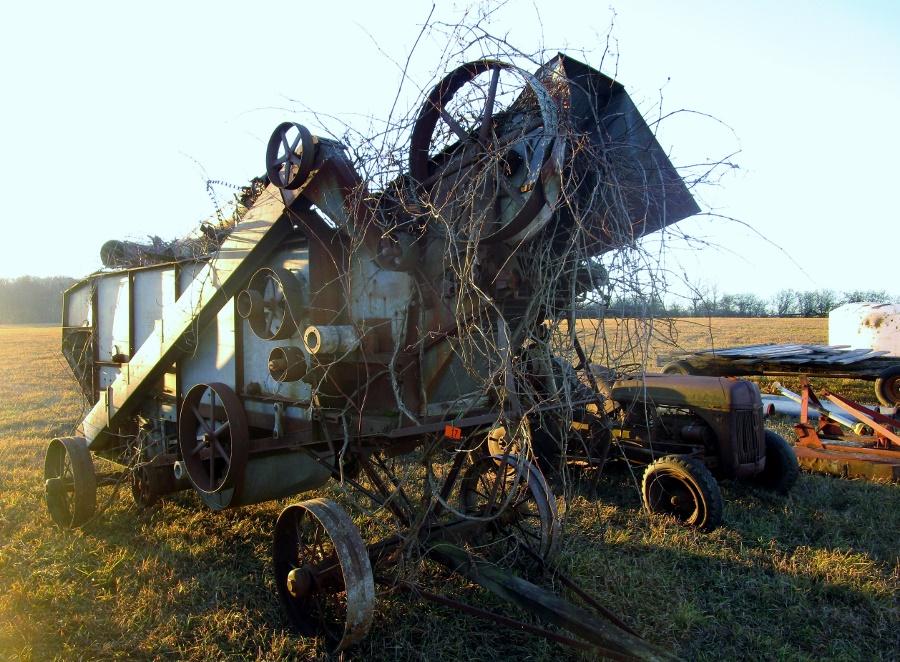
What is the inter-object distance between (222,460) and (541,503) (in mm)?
2395

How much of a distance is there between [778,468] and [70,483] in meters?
7.31

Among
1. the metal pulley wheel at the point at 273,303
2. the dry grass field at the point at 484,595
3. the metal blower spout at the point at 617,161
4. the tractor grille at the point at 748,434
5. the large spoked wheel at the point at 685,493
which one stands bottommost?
the dry grass field at the point at 484,595

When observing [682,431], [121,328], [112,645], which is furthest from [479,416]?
[121,328]

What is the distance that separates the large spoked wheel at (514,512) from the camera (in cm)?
438

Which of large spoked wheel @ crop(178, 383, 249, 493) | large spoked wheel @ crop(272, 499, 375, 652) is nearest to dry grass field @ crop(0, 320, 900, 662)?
large spoked wheel @ crop(272, 499, 375, 652)

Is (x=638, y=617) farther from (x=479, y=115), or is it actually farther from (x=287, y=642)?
(x=479, y=115)

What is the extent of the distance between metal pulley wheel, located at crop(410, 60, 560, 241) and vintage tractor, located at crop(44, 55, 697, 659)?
0.04ft

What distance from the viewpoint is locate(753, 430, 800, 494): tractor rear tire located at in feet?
21.9

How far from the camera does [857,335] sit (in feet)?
58.6

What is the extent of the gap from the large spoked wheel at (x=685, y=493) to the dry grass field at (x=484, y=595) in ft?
0.65

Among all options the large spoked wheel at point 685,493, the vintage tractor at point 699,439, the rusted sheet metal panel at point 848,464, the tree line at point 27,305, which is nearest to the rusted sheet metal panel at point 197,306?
the vintage tractor at point 699,439

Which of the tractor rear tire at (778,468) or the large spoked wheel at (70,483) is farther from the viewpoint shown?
the tractor rear tire at (778,468)

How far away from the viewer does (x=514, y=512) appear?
4.59 meters

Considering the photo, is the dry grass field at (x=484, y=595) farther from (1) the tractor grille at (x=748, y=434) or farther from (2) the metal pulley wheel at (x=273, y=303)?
(2) the metal pulley wheel at (x=273, y=303)
